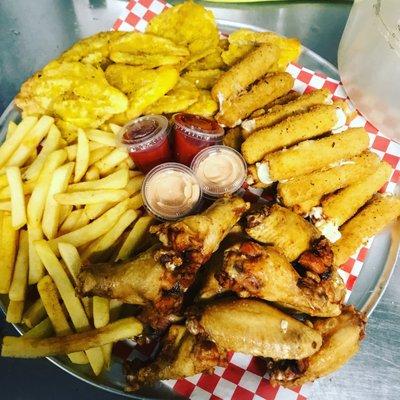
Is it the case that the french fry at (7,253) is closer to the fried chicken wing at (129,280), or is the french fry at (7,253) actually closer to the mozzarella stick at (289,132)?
the fried chicken wing at (129,280)

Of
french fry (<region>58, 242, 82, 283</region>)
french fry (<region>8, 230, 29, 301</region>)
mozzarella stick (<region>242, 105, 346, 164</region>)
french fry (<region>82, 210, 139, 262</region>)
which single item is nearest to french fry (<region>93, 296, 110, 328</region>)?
french fry (<region>58, 242, 82, 283</region>)

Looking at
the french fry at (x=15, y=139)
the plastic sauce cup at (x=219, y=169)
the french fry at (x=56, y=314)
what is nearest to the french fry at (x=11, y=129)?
the french fry at (x=15, y=139)

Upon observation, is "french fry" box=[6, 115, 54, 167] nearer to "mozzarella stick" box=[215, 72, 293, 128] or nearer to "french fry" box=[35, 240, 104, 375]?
"french fry" box=[35, 240, 104, 375]

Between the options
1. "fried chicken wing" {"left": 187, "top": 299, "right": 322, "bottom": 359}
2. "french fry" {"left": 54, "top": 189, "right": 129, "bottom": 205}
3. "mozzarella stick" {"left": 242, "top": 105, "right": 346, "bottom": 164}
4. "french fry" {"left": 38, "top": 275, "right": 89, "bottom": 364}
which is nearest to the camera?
"fried chicken wing" {"left": 187, "top": 299, "right": 322, "bottom": 359}

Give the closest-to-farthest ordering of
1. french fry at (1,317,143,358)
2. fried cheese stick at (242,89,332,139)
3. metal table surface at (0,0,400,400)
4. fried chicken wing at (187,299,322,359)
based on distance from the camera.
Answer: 1. fried chicken wing at (187,299,322,359)
2. french fry at (1,317,143,358)
3. fried cheese stick at (242,89,332,139)
4. metal table surface at (0,0,400,400)

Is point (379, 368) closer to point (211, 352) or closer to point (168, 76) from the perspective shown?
point (211, 352)

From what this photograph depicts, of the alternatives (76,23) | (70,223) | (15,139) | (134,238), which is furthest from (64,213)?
(76,23)

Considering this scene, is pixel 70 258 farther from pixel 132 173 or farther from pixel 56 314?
pixel 132 173
